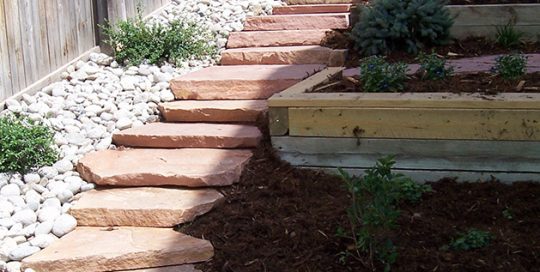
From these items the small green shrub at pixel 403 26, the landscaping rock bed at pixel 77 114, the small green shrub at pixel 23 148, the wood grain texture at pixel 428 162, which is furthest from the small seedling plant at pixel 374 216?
the small green shrub at pixel 403 26

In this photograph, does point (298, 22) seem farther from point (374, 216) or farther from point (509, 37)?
point (374, 216)

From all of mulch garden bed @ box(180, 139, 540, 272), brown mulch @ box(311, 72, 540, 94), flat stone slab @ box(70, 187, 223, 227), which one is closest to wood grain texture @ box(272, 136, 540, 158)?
mulch garden bed @ box(180, 139, 540, 272)

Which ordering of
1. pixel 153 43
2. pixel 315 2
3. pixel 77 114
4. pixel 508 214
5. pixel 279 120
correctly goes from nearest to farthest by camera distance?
1. pixel 508 214
2. pixel 279 120
3. pixel 77 114
4. pixel 153 43
5. pixel 315 2

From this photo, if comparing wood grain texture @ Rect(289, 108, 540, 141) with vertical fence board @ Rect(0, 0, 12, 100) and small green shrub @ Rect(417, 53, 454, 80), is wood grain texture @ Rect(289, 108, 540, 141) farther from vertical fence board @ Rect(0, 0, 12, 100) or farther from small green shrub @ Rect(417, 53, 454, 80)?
vertical fence board @ Rect(0, 0, 12, 100)

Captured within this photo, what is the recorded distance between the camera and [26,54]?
5262 mm

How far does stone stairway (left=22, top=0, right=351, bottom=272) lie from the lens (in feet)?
11.5

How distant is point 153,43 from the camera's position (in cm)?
595

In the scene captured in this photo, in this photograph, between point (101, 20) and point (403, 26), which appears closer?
point (403, 26)

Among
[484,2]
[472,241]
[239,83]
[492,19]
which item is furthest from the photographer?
[484,2]

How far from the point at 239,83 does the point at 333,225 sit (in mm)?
2046

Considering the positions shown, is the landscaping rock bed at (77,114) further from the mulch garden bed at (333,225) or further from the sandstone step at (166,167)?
the mulch garden bed at (333,225)

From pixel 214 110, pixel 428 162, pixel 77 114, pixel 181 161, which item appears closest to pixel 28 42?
pixel 77 114

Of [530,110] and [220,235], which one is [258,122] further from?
[530,110]

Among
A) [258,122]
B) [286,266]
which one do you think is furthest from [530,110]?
[258,122]
